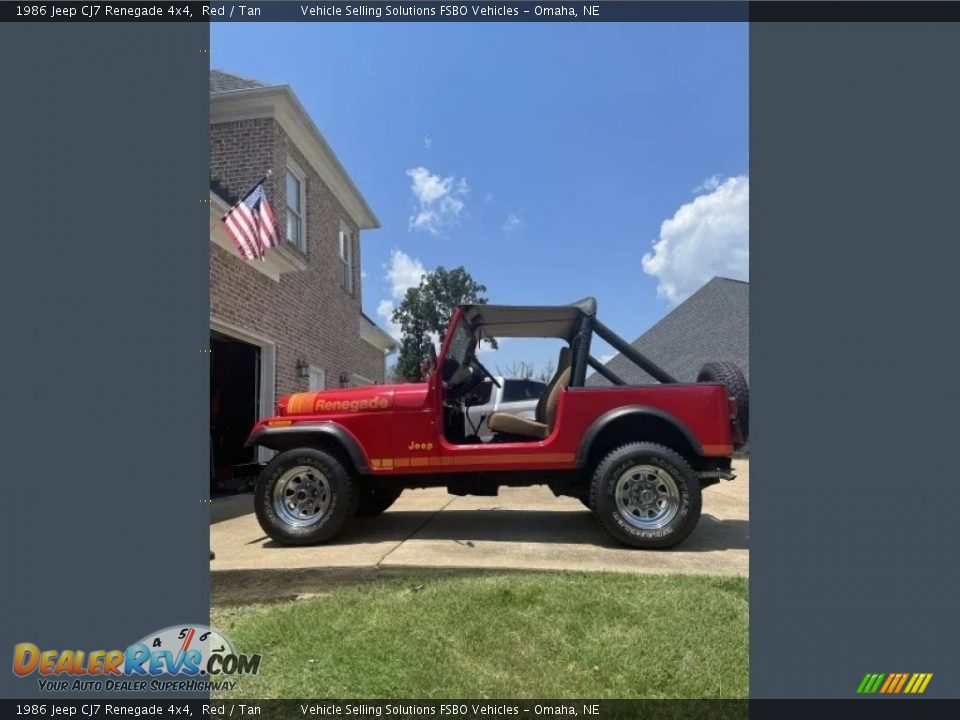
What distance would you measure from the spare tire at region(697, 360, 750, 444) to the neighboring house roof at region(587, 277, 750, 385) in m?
9.04

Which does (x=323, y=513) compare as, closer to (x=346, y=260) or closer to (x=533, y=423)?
(x=533, y=423)

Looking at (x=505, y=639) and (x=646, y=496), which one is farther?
(x=646, y=496)

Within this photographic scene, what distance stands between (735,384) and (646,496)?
1.18 m

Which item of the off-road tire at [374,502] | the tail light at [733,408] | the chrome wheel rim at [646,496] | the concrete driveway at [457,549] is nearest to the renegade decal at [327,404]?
the off-road tire at [374,502]

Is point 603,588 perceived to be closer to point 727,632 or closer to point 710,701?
point 727,632

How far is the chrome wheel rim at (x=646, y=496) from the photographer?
4.16 metres

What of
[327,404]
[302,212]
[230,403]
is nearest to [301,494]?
[327,404]

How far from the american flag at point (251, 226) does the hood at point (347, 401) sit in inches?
110

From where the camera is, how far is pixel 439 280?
647 inches

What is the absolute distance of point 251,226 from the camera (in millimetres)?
6934

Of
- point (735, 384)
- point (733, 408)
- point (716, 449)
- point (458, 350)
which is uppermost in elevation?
point (458, 350)

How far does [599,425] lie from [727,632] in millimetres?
1919

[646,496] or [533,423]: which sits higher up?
[533,423]
